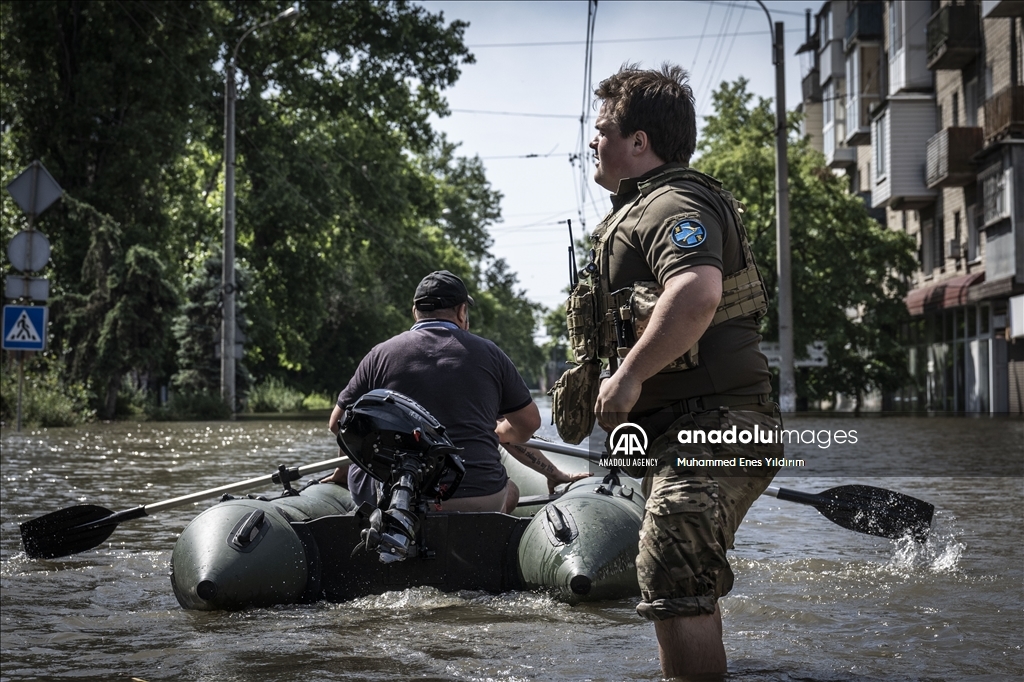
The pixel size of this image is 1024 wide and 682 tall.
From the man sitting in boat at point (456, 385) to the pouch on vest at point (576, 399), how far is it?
97.5 inches

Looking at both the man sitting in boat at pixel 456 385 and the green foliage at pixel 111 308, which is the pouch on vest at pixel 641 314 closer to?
the man sitting in boat at pixel 456 385

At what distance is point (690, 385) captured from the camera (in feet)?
13.4

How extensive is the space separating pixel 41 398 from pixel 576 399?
2318 centimetres

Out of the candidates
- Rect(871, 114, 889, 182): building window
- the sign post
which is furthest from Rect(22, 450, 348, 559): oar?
Rect(871, 114, 889, 182): building window

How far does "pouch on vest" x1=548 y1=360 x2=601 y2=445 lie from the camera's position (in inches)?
171

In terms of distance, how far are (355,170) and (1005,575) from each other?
34924 millimetres

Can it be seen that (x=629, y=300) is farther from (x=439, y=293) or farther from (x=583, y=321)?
(x=439, y=293)

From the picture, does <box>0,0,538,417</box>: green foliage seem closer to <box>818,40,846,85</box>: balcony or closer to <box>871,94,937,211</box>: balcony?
<box>871,94,937,211</box>: balcony

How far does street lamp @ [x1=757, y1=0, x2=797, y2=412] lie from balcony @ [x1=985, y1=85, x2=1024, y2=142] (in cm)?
545

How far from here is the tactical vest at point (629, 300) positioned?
13.5ft

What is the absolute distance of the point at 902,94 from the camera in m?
43.2

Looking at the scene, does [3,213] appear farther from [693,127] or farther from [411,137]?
[693,127]

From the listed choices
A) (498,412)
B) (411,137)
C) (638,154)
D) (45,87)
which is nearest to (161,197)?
(45,87)

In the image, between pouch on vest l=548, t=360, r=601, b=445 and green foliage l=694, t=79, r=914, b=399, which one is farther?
green foliage l=694, t=79, r=914, b=399
